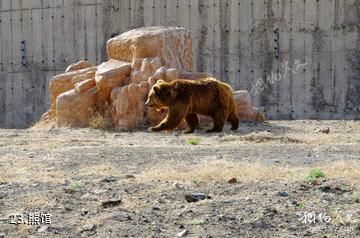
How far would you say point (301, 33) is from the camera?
2011 centimetres

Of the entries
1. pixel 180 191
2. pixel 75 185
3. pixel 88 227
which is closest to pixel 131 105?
pixel 75 185

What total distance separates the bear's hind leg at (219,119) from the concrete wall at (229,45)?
750 cm

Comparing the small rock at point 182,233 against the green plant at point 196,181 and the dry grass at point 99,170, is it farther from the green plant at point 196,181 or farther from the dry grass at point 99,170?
the dry grass at point 99,170

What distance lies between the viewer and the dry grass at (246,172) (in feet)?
21.8

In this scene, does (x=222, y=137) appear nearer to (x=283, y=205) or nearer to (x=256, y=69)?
(x=283, y=205)

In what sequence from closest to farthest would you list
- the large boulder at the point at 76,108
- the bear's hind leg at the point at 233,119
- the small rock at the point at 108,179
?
the small rock at the point at 108,179 → the bear's hind leg at the point at 233,119 → the large boulder at the point at 76,108

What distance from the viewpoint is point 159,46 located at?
47.2 ft

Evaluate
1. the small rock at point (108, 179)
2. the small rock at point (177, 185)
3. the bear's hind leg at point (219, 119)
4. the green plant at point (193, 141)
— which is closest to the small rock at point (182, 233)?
the small rock at point (177, 185)

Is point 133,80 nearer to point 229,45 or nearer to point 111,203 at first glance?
point 229,45

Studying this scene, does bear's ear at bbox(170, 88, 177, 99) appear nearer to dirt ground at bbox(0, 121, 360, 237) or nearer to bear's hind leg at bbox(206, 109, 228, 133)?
bear's hind leg at bbox(206, 109, 228, 133)

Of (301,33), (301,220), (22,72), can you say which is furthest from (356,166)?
(22,72)

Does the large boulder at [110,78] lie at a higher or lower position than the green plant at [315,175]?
higher

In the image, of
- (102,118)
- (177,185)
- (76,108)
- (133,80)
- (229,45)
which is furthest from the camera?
(229,45)

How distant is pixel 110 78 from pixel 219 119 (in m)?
2.55
